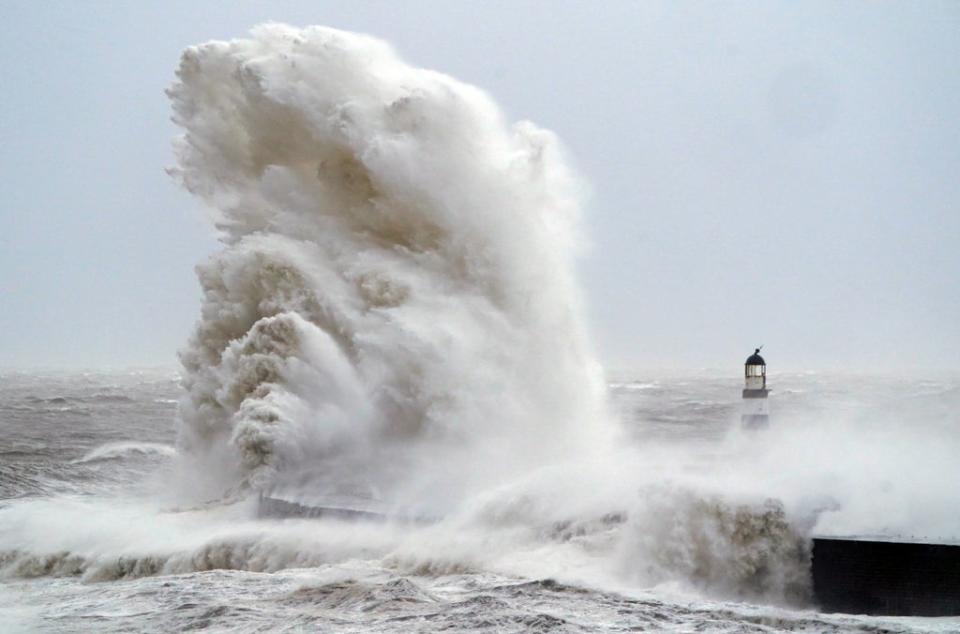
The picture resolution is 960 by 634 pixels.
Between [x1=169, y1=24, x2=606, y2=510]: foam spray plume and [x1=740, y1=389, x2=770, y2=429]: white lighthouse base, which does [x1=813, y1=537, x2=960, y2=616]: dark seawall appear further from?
[x1=169, y1=24, x2=606, y2=510]: foam spray plume

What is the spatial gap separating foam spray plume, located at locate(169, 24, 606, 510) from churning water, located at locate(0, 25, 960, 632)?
42mm

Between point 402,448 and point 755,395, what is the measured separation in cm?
461

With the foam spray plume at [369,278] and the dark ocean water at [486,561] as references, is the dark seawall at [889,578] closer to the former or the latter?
the dark ocean water at [486,561]

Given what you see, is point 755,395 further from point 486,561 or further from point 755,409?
point 486,561

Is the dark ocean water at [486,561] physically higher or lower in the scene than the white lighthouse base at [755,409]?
lower

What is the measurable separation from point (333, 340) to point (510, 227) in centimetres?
325

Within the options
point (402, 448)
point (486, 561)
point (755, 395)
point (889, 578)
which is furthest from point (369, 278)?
point (889, 578)

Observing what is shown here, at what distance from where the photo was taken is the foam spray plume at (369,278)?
14391 millimetres

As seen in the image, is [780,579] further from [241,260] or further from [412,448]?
[241,260]

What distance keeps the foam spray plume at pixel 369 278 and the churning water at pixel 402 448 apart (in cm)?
4

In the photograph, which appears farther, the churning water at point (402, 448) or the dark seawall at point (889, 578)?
the churning water at point (402, 448)

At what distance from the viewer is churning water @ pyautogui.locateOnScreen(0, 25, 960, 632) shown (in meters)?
8.98

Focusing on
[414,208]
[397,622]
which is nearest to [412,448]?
[414,208]

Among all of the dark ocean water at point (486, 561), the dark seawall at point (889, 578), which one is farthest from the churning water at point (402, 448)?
the dark seawall at point (889, 578)
